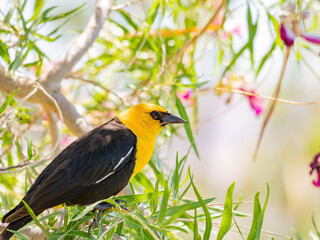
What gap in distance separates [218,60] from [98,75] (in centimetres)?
79

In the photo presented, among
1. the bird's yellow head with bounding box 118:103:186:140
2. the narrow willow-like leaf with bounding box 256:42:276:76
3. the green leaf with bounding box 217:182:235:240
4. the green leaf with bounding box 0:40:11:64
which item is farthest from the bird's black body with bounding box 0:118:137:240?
the narrow willow-like leaf with bounding box 256:42:276:76

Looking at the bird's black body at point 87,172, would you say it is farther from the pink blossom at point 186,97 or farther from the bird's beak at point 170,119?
the pink blossom at point 186,97

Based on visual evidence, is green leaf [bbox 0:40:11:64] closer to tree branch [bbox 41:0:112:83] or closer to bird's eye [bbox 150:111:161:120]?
tree branch [bbox 41:0:112:83]

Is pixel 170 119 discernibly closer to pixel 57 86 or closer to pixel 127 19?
pixel 57 86

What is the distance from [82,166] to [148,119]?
1.56ft

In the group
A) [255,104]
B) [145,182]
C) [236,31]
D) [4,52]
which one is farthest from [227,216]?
[236,31]

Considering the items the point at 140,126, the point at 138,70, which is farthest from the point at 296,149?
the point at 140,126

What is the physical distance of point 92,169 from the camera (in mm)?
2020

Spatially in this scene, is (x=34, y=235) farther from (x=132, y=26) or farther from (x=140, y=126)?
(x=132, y=26)

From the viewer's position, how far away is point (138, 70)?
10.2ft

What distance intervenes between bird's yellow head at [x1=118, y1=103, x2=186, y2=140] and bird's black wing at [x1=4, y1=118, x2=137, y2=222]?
0.42ft

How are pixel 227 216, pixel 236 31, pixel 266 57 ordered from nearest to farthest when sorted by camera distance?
1. pixel 227 216
2. pixel 266 57
3. pixel 236 31

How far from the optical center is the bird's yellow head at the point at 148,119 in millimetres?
2337

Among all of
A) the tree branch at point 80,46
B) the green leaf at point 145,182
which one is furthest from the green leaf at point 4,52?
the green leaf at point 145,182
